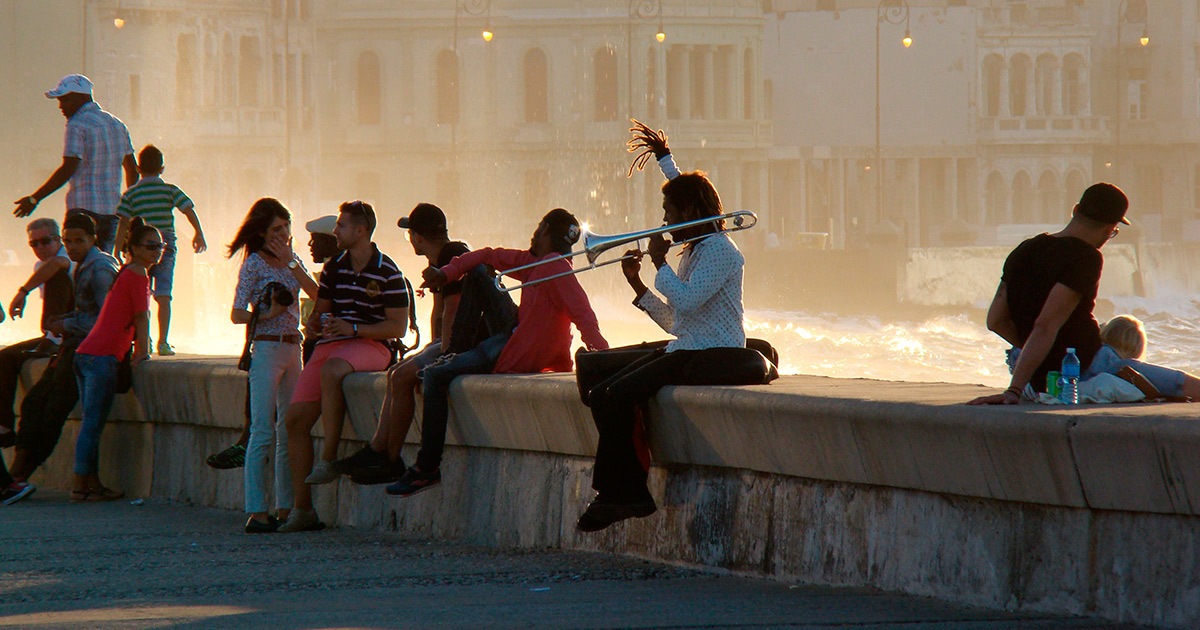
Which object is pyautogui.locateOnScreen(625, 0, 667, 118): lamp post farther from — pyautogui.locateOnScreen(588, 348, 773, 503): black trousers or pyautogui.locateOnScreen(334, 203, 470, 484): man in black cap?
pyautogui.locateOnScreen(588, 348, 773, 503): black trousers

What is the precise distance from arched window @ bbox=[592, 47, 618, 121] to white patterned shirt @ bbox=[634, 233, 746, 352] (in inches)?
2171

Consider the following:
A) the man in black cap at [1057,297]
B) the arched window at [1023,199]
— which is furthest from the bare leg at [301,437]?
the arched window at [1023,199]

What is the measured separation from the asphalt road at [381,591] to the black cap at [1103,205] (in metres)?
1.55

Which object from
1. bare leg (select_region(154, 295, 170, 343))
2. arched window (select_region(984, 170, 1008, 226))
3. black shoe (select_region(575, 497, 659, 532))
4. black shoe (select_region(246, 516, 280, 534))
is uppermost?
arched window (select_region(984, 170, 1008, 226))

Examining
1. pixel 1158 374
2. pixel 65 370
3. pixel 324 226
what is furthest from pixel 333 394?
pixel 1158 374

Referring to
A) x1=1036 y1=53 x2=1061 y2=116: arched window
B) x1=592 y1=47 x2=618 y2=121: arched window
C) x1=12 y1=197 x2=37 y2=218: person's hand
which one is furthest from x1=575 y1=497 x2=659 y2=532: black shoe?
x1=1036 y1=53 x2=1061 y2=116: arched window

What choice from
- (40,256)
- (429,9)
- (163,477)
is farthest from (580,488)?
(429,9)

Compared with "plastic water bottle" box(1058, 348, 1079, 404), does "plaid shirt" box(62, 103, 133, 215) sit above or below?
above

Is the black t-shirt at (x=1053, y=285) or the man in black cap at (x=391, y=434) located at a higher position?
the black t-shirt at (x=1053, y=285)

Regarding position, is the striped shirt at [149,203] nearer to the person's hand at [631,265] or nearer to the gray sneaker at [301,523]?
the gray sneaker at [301,523]

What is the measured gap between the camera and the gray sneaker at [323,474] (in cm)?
755

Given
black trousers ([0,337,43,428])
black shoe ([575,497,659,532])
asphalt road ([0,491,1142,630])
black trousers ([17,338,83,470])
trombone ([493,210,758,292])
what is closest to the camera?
asphalt road ([0,491,1142,630])

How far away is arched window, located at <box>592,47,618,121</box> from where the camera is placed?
6091 centimetres

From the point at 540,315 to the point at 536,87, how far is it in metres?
54.7
